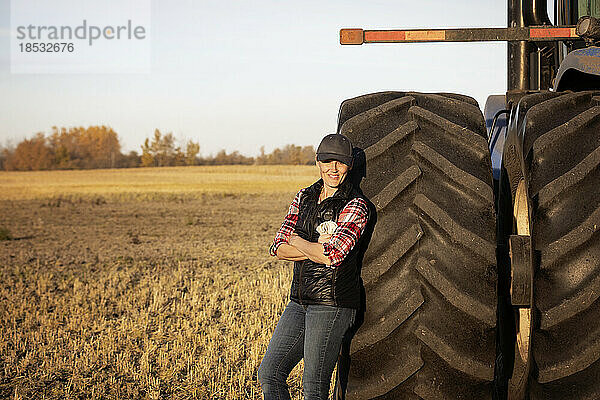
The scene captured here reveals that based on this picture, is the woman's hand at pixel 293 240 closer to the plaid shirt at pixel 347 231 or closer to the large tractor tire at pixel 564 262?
the plaid shirt at pixel 347 231

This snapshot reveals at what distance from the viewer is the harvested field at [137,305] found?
5836 millimetres

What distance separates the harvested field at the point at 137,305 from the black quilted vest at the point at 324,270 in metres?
2.27

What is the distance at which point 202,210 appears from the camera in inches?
1073

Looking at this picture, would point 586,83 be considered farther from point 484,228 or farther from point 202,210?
point 202,210

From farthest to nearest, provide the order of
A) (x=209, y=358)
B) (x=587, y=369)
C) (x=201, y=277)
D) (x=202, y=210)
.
Result: (x=202, y=210) < (x=201, y=277) < (x=209, y=358) < (x=587, y=369)

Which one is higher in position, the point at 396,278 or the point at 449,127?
the point at 449,127

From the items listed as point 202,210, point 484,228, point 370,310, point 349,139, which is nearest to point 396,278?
point 370,310

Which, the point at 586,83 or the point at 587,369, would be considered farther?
the point at 586,83

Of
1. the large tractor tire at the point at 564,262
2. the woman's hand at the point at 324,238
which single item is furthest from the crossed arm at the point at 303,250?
the large tractor tire at the point at 564,262

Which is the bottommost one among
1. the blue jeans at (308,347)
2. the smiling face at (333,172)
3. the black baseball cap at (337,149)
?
the blue jeans at (308,347)

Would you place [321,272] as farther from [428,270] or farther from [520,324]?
[520,324]

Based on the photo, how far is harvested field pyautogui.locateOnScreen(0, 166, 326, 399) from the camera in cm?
584

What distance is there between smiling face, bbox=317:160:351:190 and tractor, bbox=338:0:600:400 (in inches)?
4.9

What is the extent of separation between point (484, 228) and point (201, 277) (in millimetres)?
8786
